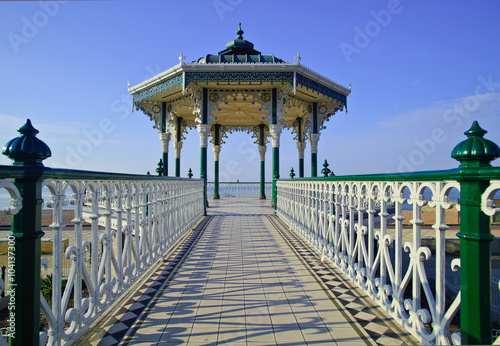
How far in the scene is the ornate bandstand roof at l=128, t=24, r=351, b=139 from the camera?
29.8 feet

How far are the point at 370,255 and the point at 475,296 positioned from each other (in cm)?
141

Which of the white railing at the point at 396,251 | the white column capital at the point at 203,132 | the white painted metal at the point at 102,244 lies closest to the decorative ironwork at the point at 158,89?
the white column capital at the point at 203,132

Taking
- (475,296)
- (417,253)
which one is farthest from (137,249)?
(475,296)

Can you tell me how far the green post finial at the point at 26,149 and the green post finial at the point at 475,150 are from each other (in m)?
2.22

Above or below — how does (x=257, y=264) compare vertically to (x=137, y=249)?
below

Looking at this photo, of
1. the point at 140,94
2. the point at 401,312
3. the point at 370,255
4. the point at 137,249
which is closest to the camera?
the point at 401,312

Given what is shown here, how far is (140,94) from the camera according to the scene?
36.1 ft

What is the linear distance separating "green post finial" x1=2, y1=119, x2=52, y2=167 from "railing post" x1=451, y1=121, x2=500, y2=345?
2.23 m

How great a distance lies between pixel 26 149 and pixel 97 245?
1029 millimetres

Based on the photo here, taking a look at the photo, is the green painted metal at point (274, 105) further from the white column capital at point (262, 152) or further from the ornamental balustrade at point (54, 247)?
the ornamental balustrade at point (54, 247)

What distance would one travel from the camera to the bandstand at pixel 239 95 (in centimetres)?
910

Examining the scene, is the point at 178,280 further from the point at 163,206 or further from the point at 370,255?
the point at 370,255

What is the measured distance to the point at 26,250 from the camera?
154 cm

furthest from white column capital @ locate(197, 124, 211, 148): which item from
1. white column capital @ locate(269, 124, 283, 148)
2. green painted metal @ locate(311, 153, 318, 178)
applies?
green painted metal @ locate(311, 153, 318, 178)
